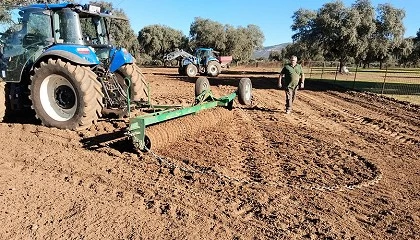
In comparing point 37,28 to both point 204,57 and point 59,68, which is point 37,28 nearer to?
point 59,68

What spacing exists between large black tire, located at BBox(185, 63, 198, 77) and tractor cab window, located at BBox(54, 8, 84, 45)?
1840 centimetres

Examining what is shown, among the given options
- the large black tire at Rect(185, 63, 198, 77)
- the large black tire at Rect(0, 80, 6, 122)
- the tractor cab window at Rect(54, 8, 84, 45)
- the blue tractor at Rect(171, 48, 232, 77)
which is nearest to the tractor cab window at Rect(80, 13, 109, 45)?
the tractor cab window at Rect(54, 8, 84, 45)

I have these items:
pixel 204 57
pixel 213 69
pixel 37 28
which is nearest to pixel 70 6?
pixel 37 28

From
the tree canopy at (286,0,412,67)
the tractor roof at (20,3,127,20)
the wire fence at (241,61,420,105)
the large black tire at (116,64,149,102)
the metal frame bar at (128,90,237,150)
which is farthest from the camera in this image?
the tree canopy at (286,0,412,67)

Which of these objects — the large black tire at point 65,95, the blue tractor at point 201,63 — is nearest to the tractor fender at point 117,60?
the large black tire at point 65,95

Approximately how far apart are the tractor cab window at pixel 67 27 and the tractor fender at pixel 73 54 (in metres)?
0.29

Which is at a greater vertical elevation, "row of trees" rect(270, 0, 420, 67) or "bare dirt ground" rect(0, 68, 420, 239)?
"row of trees" rect(270, 0, 420, 67)

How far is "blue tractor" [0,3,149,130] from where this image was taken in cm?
652

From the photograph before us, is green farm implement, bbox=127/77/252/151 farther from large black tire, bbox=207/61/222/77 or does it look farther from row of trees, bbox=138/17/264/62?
row of trees, bbox=138/17/264/62

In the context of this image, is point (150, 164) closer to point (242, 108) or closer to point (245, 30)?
point (242, 108)

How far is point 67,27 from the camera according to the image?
22.6ft

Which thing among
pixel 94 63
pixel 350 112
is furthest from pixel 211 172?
pixel 350 112

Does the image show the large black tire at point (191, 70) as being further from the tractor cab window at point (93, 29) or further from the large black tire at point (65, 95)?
the large black tire at point (65, 95)

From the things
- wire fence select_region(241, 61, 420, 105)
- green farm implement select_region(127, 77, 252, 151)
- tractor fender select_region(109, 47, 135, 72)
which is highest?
tractor fender select_region(109, 47, 135, 72)
